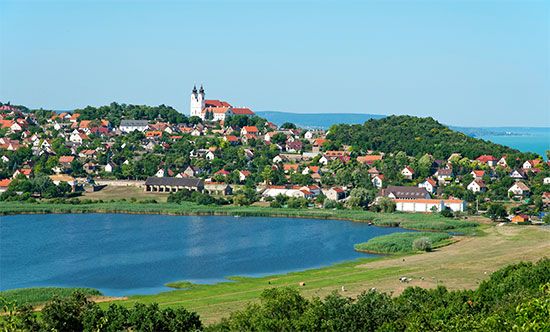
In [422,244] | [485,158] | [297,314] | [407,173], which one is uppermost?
[485,158]

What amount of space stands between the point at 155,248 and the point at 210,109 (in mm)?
55720

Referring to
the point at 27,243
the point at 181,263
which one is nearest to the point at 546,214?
the point at 181,263

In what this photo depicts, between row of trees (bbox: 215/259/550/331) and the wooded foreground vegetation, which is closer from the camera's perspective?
row of trees (bbox: 215/259/550/331)

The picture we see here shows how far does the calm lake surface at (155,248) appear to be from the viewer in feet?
104

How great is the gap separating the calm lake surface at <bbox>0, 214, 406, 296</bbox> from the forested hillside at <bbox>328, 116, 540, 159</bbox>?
23087mm

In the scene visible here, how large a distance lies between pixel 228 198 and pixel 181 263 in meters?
21.2

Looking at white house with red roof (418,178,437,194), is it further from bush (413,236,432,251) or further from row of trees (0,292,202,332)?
row of trees (0,292,202,332)

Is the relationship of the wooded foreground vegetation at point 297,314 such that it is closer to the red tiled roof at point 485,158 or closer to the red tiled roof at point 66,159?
the red tiled roof at point 485,158

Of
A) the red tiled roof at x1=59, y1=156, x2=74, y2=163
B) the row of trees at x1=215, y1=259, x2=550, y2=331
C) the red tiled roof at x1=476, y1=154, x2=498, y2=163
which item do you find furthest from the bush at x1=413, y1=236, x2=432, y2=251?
the red tiled roof at x1=59, y1=156, x2=74, y2=163

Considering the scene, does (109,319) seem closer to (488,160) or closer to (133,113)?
(488,160)

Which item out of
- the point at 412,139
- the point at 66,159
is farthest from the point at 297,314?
the point at 412,139

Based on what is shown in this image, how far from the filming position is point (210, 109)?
9306 centimetres

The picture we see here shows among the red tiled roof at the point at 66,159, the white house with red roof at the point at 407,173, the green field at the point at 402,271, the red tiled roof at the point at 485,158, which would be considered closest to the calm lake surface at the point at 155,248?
the green field at the point at 402,271

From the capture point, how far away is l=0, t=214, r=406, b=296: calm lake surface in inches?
1247
